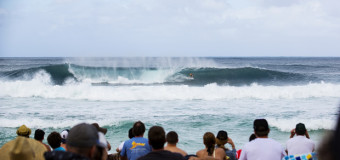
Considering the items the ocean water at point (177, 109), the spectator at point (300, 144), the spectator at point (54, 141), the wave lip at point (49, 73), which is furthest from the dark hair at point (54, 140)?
the wave lip at point (49, 73)

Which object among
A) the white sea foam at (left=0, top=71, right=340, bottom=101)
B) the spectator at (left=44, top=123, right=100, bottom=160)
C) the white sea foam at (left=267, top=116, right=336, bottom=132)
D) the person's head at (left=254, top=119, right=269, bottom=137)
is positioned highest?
the spectator at (left=44, top=123, right=100, bottom=160)

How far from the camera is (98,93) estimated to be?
16.6 m

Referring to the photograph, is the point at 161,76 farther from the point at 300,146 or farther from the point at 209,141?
the point at 209,141

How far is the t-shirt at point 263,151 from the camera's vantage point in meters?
3.41

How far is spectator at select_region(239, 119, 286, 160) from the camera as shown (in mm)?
3408

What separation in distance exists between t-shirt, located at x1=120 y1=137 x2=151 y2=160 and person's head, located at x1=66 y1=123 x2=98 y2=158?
7.43 ft

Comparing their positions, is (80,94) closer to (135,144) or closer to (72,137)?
(135,144)

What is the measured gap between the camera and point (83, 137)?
1.77 metres

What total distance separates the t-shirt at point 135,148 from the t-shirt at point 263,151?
1.17m

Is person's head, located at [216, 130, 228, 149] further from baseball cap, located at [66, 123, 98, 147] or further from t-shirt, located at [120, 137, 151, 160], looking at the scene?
baseball cap, located at [66, 123, 98, 147]

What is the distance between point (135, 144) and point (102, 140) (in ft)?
7.29

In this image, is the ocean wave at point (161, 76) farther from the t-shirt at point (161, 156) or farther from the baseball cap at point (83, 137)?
the baseball cap at point (83, 137)

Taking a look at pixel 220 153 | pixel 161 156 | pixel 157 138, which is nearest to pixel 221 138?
pixel 220 153

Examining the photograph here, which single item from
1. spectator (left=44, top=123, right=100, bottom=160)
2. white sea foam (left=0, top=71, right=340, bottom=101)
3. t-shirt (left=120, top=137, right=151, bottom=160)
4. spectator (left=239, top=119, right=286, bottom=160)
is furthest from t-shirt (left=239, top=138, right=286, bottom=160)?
Answer: white sea foam (left=0, top=71, right=340, bottom=101)
